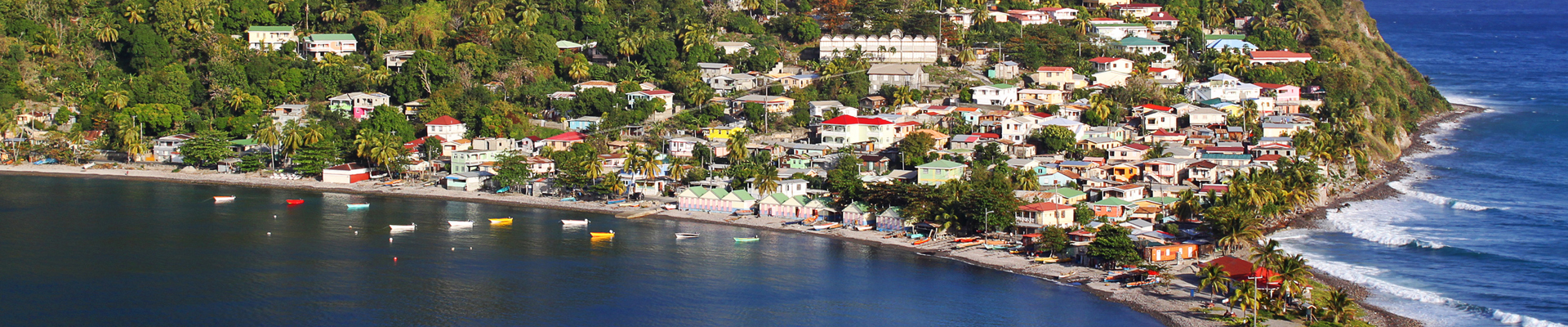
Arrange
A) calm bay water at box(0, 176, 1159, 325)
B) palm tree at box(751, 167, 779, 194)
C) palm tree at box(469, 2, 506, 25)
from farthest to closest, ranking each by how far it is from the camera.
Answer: palm tree at box(469, 2, 506, 25)
palm tree at box(751, 167, 779, 194)
calm bay water at box(0, 176, 1159, 325)

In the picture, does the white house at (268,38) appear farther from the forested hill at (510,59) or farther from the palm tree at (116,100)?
the palm tree at (116,100)

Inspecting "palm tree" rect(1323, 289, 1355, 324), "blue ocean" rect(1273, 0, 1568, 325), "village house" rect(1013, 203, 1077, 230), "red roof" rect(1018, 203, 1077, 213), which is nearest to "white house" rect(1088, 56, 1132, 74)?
"blue ocean" rect(1273, 0, 1568, 325)

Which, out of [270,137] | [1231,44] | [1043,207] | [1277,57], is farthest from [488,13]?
[1277,57]

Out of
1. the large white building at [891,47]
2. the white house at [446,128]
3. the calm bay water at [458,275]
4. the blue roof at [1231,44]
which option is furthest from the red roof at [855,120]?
the blue roof at [1231,44]

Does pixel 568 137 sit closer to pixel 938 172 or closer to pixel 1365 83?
pixel 938 172

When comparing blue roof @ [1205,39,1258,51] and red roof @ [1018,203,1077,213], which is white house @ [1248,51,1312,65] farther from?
red roof @ [1018,203,1077,213]
